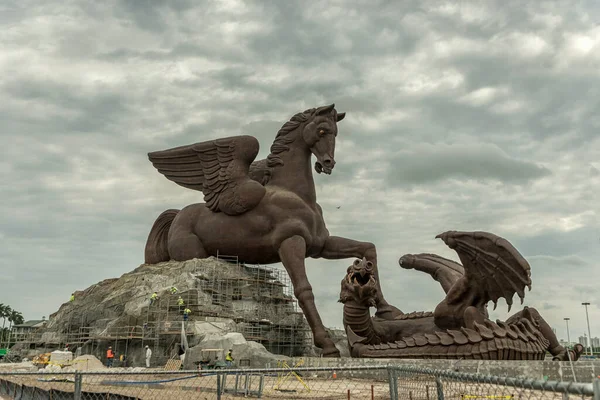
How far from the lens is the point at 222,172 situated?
13.6m

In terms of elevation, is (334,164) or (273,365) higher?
(334,164)

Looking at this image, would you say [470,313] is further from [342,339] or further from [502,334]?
[342,339]

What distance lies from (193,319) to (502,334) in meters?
6.59

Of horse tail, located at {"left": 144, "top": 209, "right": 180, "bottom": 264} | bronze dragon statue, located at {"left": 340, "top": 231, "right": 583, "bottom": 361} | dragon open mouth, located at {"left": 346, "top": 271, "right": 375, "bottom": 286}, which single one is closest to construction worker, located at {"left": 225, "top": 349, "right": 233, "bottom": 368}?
bronze dragon statue, located at {"left": 340, "top": 231, "right": 583, "bottom": 361}

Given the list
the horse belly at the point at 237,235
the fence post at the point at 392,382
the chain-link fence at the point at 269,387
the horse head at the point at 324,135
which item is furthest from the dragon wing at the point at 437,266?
the fence post at the point at 392,382

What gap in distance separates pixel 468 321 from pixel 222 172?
269 inches

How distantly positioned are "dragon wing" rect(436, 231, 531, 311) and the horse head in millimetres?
3993

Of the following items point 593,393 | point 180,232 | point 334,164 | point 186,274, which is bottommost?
point 593,393

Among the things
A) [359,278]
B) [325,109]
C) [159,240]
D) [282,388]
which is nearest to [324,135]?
[325,109]

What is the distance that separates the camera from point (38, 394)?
579cm

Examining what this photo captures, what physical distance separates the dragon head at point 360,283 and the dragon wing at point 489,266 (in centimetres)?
138

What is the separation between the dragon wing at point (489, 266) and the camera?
8.87 metres

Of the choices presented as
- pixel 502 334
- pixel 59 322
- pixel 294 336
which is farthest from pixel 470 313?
pixel 59 322

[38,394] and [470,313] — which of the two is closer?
[38,394]
